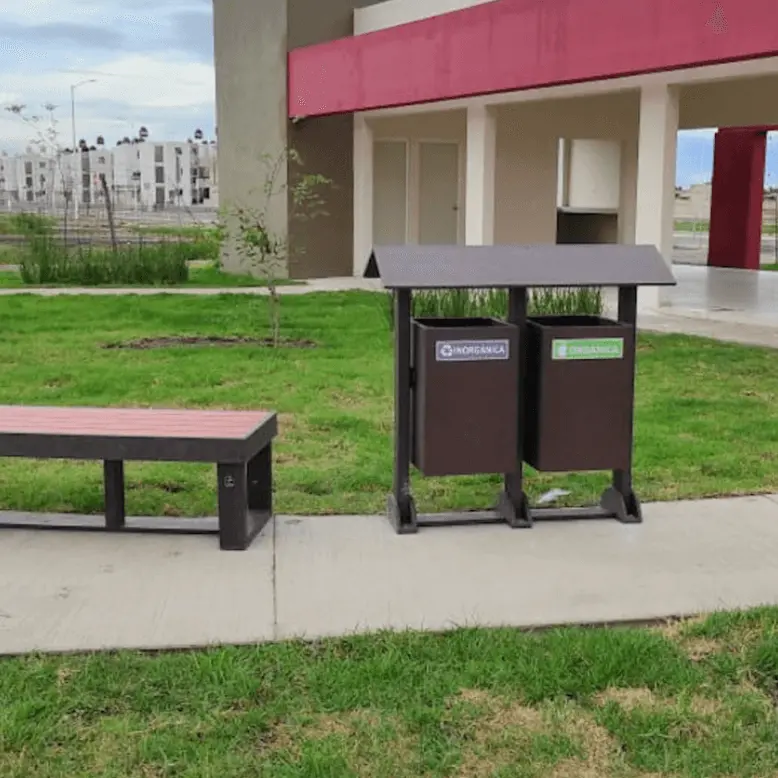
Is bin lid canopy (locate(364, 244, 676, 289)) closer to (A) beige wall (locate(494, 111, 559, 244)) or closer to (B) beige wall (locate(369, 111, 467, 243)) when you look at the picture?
(A) beige wall (locate(494, 111, 559, 244))

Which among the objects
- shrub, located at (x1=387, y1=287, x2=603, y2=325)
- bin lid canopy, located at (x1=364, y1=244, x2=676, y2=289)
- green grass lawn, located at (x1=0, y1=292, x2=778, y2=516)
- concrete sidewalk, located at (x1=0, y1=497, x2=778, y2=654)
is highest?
bin lid canopy, located at (x1=364, y1=244, x2=676, y2=289)

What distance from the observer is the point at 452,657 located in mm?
3758

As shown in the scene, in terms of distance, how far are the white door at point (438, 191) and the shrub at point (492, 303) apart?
12568 millimetres

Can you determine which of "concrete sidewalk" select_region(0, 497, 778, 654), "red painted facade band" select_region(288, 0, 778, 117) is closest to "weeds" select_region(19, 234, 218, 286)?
"red painted facade band" select_region(288, 0, 778, 117)

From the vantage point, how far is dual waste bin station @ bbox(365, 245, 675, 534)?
16.7 feet

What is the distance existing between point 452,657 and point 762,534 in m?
2.14

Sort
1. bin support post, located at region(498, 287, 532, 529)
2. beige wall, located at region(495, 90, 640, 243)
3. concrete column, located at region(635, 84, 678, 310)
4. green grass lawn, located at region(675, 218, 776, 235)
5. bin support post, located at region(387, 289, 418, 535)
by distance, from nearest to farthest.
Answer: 1. bin support post, located at region(387, 289, 418, 535)
2. bin support post, located at region(498, 287, 532, 529)
3. concrete column, located at region(635, 84, 678, 310)
4. beige wall, located at region(495, 90, 640, 243)
5. green grass lawn, located at region(675, 218, 776, 235)

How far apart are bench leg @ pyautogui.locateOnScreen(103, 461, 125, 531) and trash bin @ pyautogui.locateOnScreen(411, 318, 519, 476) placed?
139cm

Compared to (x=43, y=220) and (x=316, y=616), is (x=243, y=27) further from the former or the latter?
(x=316, y=616)

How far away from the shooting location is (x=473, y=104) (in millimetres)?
18297

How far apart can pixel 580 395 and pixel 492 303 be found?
592 cm

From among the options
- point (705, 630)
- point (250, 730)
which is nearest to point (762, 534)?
point (705, 630)

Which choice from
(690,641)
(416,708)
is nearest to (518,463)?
(690,641)

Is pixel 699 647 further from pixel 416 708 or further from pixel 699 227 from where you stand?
pixel 699 227
